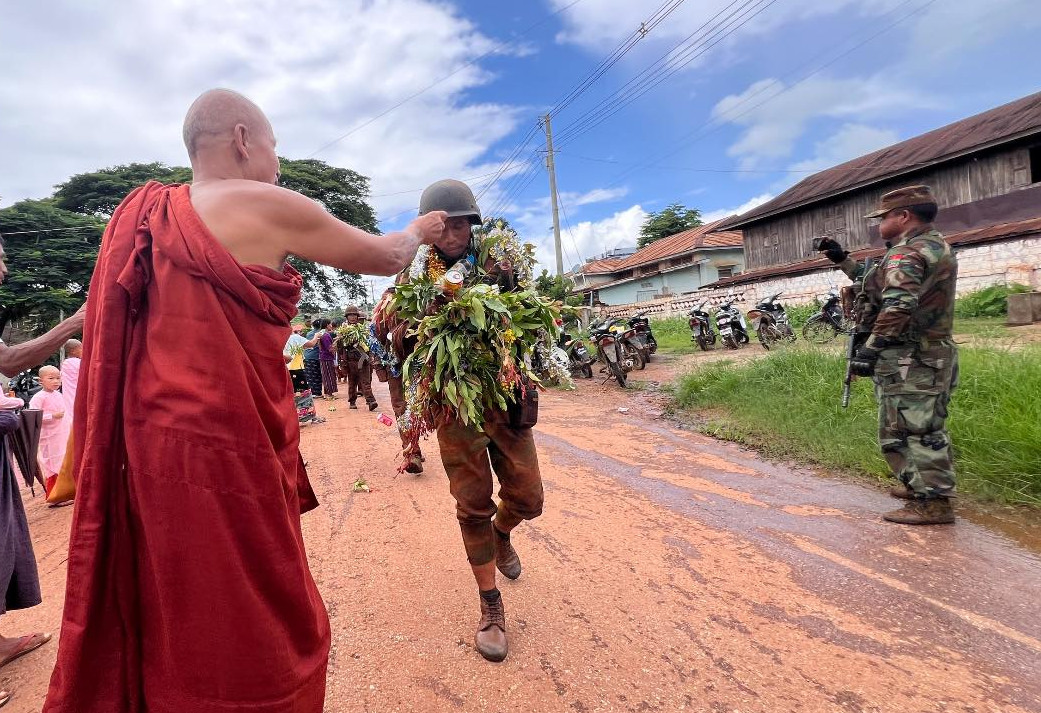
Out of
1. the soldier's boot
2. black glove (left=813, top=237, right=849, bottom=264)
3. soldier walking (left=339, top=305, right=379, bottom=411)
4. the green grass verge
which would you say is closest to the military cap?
black glove (left=813, top=237, right=849, bottom=264)

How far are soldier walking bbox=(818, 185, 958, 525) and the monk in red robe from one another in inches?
146

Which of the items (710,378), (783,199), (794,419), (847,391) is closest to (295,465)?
(847,391)

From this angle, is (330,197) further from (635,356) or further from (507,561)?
(507,561)

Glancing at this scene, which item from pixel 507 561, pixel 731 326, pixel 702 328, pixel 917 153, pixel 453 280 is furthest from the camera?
pixel 917 153

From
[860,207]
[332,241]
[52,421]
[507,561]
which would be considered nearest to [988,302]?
[860,207]

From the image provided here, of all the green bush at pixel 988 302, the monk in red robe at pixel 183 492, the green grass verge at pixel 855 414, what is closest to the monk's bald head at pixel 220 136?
the monk in red robe at pixel 183 492

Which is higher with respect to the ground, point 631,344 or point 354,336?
point 354,336

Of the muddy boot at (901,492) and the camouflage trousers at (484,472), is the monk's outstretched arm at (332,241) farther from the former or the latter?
the muddy boot at (901,492)

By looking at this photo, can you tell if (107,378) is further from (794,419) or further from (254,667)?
(794,419)

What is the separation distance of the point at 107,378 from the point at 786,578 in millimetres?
3122

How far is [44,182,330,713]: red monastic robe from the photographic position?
1320 mm

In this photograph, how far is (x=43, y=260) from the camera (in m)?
19.6

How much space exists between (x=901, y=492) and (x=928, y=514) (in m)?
0.43

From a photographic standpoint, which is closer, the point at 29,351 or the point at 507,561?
the point at 29,351
